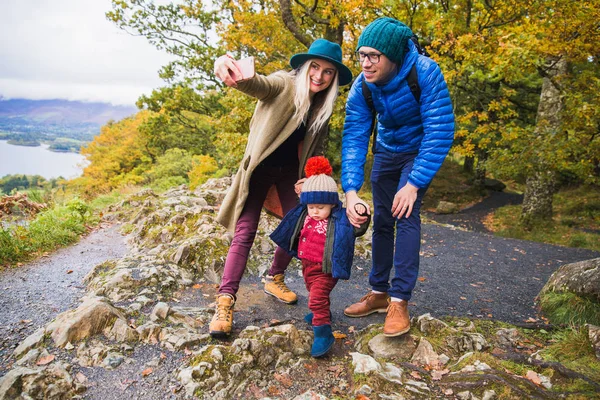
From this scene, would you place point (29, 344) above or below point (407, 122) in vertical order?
below

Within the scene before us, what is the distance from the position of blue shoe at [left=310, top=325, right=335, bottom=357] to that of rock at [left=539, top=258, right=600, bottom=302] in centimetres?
250

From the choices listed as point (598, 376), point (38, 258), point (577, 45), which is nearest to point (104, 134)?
point (38, 258)

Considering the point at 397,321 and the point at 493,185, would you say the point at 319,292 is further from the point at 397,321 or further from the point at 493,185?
the point at 493,185

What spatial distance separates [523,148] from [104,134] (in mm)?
33969

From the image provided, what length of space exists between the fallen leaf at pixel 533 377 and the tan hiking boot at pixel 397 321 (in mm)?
717

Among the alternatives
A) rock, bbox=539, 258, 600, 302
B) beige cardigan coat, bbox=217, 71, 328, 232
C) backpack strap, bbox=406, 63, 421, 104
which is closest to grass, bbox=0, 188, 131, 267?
beige cardigan coat, bbox=217, 71, 328, 232

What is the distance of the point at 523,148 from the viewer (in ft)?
26.6

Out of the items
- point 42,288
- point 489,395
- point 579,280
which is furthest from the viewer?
point 42,288

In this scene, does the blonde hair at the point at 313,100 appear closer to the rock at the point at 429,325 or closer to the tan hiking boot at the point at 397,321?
the tan hiking boot at the point at 397,321

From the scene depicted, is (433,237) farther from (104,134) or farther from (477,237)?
(104,134)

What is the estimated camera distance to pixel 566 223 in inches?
436

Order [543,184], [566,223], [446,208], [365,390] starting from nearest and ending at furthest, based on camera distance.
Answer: [365,390] < [543,184] < [566,223] < [446,208]

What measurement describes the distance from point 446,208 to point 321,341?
44.5 ft

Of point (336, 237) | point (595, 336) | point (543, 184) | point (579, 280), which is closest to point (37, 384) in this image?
point (336, 237)
